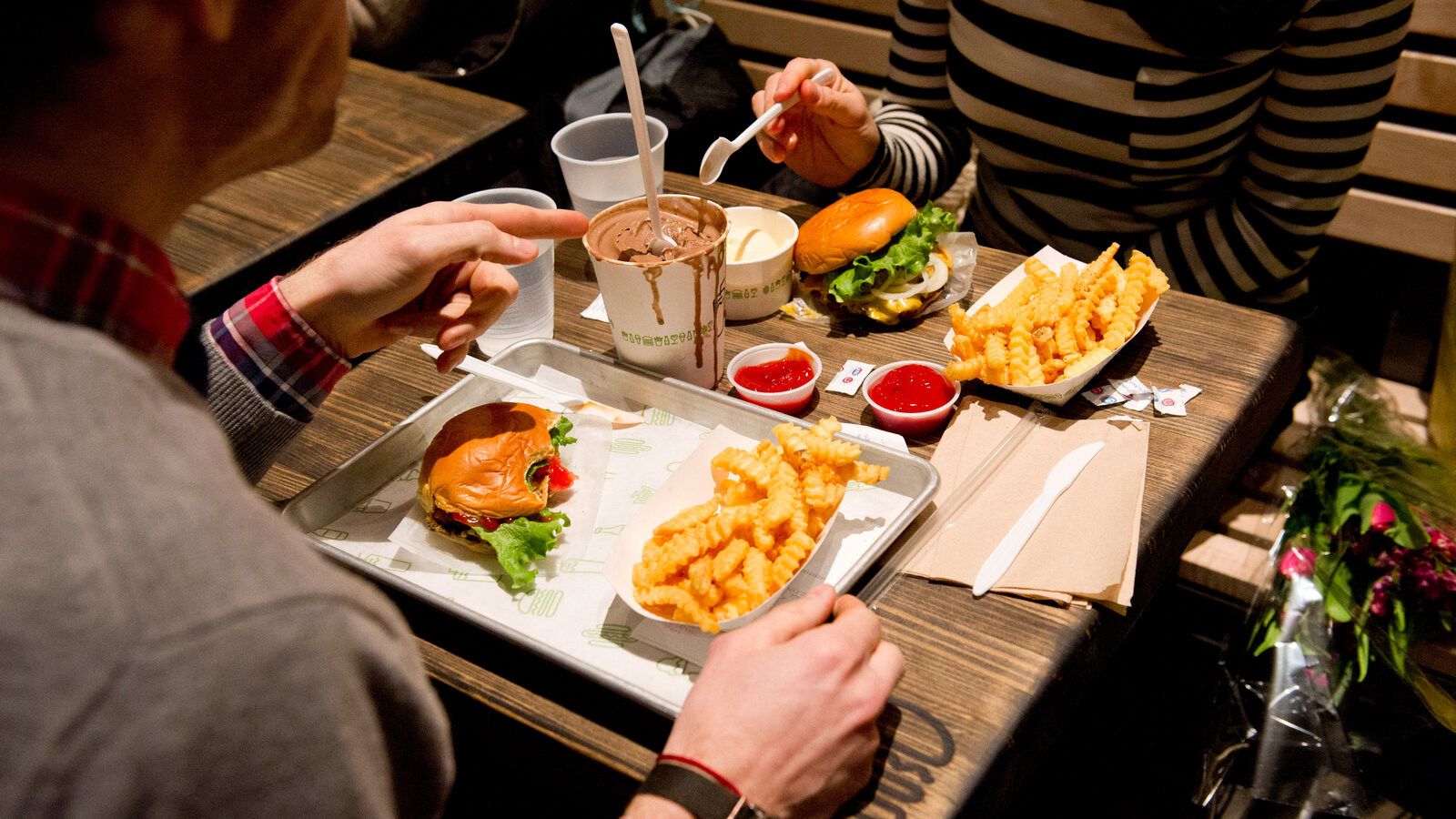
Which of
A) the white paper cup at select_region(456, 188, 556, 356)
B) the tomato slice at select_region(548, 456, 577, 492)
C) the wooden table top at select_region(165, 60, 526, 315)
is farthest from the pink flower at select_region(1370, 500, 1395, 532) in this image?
the wooden table top at select_region(165, 60, 526, 315)

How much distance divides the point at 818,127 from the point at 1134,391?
930 mm

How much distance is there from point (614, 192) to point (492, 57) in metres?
1.47

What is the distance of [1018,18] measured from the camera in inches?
71.2

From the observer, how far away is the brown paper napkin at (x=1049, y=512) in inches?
43.4


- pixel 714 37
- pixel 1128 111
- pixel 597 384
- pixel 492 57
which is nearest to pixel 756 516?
pixel 597 384

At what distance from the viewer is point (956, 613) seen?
3.58ft

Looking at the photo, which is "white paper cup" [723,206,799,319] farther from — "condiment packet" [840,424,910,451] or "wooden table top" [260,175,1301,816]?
"condiment packet" [840,424,910,451]

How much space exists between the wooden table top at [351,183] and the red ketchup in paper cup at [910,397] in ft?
4.43

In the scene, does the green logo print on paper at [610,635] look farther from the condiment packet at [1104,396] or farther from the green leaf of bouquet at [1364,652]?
the green leaf of bouquet at [1364,652]

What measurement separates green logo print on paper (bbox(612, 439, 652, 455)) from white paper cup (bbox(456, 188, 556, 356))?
14.0 inches

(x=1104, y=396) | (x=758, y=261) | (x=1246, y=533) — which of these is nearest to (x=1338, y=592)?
(x=1246, y=533)

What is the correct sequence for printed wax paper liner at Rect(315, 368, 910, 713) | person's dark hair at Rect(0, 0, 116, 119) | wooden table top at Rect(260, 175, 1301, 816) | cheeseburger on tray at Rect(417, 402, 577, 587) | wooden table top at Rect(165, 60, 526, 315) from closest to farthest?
person's dark hair at Rect(0, 0, 116, 119)
wooden table top at Rect(260, 175, 1301, 816)
printed wax paper liner at Rect(315, 368, 910, 713)
cheeseburger on tray at Rect(417, 402, 577, 587)
wooden table top at Rect(165, 60, 526, 315)

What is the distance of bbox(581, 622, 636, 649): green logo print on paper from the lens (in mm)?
1083

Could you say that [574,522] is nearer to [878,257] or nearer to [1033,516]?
[1033,516]
